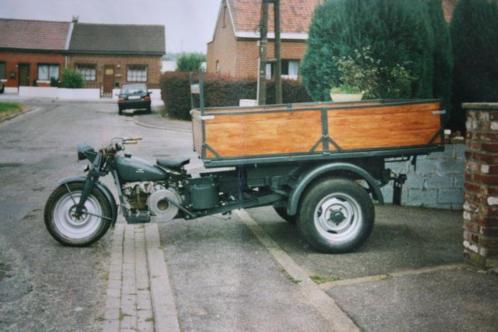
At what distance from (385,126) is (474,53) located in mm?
6456

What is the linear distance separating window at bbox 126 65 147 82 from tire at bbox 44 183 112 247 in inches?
1927

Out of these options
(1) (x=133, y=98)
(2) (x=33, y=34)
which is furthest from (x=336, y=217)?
(2) (x=33, y=34)

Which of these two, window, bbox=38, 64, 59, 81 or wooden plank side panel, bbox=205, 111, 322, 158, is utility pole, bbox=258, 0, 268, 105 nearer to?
wooden plank side panel, bbox=205, 111, 322, 158

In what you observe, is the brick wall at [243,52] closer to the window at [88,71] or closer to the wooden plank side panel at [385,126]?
the window at [88,71]

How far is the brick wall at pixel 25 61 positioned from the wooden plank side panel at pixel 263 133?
4969cm

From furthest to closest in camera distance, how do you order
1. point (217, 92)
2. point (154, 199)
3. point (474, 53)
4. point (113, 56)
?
1. point (113, 56)
2. point (217, 92)
3. point (474, 53)
4. point (154, 199)

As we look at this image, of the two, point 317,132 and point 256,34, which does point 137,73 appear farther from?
point 317,132

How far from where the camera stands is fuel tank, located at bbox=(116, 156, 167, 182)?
6.51m

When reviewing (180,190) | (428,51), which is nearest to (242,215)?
(180,190)

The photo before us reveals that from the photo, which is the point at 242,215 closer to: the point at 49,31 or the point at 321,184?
the point at 321,184

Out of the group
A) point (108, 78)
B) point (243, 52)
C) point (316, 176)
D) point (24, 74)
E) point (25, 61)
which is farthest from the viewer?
point (108, 78)

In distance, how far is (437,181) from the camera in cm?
894

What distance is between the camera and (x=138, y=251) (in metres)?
6.61

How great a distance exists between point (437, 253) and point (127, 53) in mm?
49814
